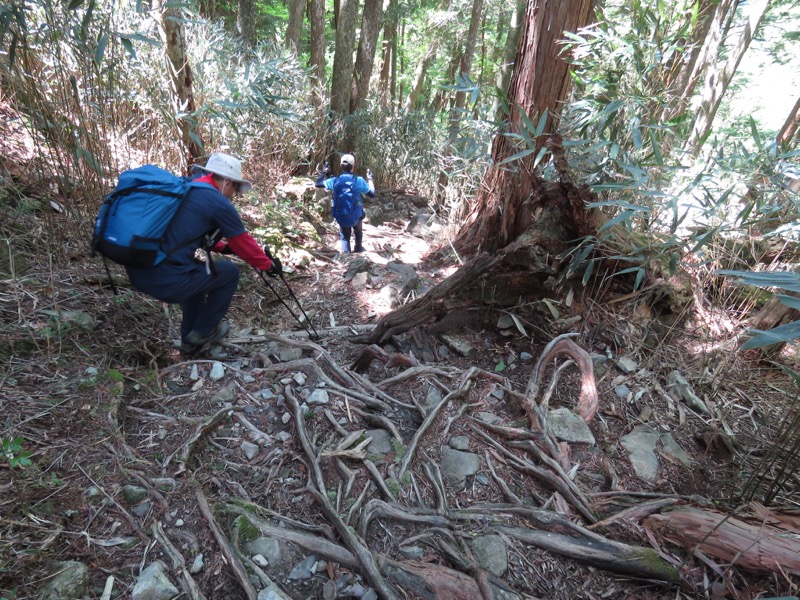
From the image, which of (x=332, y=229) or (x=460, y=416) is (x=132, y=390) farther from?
(x=332, y=229)

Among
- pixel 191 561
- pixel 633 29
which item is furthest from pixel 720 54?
pixel 191 561

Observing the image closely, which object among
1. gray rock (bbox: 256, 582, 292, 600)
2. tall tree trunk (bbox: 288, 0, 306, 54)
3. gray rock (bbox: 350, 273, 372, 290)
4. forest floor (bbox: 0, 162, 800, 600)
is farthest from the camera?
tall tree trunk (bbox: 288, 0, 306, 54)

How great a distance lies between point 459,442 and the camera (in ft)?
8.37

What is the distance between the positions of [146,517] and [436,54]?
57.8 ft

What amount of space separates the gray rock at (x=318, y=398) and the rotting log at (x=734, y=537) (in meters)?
1.87

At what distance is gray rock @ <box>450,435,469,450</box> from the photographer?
253 centimetres

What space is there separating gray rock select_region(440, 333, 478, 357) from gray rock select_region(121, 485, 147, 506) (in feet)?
7.46

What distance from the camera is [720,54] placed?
27.2 feet

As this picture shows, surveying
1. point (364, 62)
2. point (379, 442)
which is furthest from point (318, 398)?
point (364, 62)

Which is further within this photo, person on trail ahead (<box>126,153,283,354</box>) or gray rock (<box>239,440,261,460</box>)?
person on trail ahead (<box>126,153,283,354</box>)

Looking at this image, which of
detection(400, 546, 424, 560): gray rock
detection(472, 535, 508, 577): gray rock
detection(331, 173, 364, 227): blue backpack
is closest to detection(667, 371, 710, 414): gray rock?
detection(472, 535, 508, 577): gray rock

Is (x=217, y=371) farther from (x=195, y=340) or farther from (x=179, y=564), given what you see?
(x=179, y=564)

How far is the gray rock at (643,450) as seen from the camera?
2.53 meters

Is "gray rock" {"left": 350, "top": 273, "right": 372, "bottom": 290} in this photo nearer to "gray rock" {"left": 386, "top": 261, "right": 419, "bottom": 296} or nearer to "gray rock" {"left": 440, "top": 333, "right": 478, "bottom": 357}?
"gray rock" {"left": 386, "top": 261, "right": 419, "bottom": 296}
